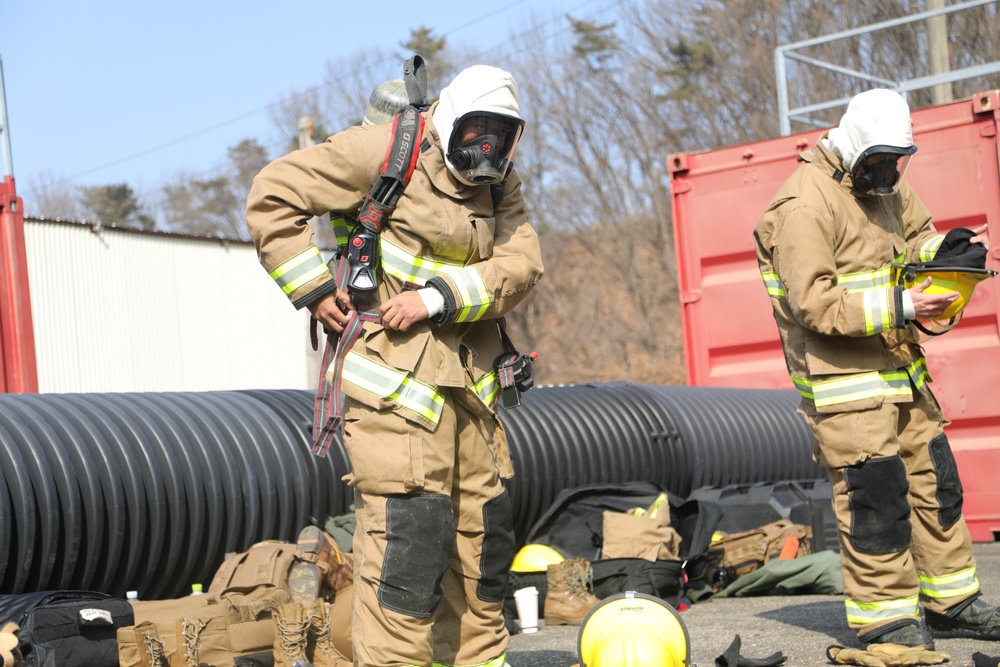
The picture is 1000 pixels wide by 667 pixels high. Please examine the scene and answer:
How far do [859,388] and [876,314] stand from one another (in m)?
0.32

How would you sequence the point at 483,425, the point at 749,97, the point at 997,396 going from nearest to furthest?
the point at 483,425 → the point at 997,396 → the point at 749,97

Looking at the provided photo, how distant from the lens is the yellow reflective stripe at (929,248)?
16.2ft

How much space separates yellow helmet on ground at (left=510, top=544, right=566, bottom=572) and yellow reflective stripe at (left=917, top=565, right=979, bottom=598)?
235 centimetres

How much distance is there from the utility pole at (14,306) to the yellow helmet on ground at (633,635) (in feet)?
22.7

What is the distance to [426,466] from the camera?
3.54 metres

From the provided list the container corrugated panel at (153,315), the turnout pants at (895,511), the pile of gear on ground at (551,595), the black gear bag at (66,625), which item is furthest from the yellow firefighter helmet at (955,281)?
the container corrugated panel at (153,315)

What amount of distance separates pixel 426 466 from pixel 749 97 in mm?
27365

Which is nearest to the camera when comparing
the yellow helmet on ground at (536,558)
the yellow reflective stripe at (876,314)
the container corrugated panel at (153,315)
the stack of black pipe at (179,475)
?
the yellow reflective stripe at (876,314)

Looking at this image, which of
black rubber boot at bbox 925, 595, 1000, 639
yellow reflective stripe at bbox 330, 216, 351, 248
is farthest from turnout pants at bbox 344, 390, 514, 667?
black rubber boot at bbox 925, 595, 1000, 639

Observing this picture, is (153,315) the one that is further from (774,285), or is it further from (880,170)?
(880,170)

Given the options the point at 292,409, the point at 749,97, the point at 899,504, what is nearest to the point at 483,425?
the point at 899,504

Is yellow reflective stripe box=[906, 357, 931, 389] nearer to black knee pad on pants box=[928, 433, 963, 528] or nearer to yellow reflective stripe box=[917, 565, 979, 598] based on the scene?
black knee pad on pants box=[928, 433, 963, 528]

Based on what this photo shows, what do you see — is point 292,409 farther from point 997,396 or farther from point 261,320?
point 261,320

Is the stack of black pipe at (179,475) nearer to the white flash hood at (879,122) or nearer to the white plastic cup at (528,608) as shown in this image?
the white plastic cup at (528,608)
